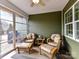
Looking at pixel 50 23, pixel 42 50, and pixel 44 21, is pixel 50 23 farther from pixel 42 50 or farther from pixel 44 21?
pixel 42 50

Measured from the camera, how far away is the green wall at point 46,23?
6.61 metres

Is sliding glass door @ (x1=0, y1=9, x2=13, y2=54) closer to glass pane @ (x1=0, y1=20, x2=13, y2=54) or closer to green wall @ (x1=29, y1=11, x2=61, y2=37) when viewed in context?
glass pane @ (x1=0, y1=20, x2=13, y2=54)

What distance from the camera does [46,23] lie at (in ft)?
22.3

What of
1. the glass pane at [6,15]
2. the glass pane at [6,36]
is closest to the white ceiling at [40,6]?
the glass pane at [6,15]

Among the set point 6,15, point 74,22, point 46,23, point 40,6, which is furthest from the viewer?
point 46,23

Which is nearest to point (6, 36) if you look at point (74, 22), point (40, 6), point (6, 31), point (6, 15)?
point (6, 31)

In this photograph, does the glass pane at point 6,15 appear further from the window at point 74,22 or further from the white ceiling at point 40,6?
the window at point 74,22

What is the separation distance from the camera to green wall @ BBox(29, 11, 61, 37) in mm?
6613

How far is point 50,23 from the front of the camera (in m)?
6.73

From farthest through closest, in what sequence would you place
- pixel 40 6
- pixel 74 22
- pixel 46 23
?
pixel 46 23, pixel 40 6, pixel 74 22

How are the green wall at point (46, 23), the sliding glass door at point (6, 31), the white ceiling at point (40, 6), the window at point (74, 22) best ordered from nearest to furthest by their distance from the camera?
the window at point (74, 22), the sliding glass door at point (6, 31), the white ceiling at point (40, 6), the green wall at point (46, 23)

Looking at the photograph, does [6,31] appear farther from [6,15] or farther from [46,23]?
[46,23]

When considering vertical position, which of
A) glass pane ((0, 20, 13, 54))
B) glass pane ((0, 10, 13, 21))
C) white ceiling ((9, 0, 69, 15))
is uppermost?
white ceiling ((9, 0, 69, 15))

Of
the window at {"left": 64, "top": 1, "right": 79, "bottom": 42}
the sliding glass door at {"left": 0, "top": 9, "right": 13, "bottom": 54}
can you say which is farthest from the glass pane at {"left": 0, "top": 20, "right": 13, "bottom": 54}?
the window at {"left": 64, "top": 1, "right": 79, "bottom": 42}
